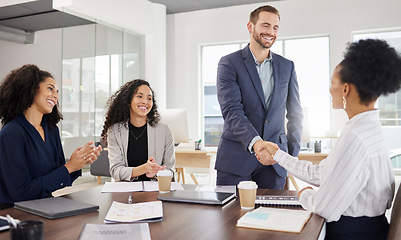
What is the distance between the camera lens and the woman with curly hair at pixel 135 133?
2465mm

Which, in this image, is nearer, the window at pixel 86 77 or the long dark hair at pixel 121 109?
the long dark hair at pixel 121 109

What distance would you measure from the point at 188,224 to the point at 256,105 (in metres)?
1.12

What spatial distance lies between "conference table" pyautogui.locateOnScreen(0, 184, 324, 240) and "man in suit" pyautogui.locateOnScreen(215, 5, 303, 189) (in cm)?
57

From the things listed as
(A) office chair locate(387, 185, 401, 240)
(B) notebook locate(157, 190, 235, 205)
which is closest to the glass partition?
(B) notebook locate(157, 190, 235, 205)

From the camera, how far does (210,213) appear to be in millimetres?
1358

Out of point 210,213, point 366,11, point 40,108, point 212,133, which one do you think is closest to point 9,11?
point 212,133

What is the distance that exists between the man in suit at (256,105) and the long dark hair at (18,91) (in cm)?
108

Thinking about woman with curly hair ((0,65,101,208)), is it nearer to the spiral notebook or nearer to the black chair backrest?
the spiral notebook

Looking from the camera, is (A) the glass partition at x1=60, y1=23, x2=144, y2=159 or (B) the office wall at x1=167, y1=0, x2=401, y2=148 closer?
(A) the glass partition at x1=60, y1=23, x2=144, y2=159

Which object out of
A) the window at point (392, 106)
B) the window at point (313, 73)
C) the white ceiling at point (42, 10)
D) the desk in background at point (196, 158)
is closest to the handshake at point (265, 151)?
the desk in background at point (196, 158)

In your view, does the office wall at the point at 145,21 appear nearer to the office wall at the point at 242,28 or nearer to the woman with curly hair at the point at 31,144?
the office wall at the point at 242,28

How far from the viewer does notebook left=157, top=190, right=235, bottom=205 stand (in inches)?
58.8

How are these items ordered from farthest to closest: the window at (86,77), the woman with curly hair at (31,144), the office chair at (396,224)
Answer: the window at (86,77)
the woman with curly hair at (31,144)
the office chair at (396,224)

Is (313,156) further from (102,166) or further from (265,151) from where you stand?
(102,166)
